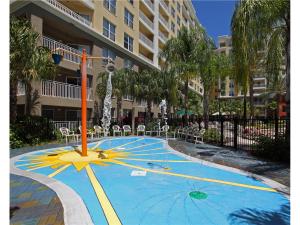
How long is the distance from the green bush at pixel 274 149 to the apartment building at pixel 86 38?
14834mm

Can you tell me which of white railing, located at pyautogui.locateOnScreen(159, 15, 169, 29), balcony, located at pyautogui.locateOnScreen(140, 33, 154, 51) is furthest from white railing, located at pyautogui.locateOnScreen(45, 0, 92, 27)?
white railing, located at pyautogui.locateOnScreen(159, 15, 169, 29)

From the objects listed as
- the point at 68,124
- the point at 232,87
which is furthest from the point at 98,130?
the point at 232,87

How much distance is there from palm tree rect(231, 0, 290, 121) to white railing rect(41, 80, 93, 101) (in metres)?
13.3

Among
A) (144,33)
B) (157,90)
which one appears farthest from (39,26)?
(144,33)

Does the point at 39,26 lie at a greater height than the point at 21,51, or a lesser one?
greater

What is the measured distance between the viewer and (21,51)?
11.7m

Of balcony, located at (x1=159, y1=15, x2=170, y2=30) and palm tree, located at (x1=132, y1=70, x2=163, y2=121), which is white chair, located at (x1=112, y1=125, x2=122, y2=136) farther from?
balcony, located at (x1=159, y1=15, x2=170, y2=30)

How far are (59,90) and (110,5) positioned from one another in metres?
14.0

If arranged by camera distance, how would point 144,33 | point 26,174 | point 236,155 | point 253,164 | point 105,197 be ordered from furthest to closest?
point 144,33, point 236,155, point 253,164, point 26,174, point 105,197

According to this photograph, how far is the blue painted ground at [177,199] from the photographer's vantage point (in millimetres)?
4859

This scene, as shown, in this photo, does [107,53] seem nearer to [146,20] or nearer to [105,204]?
[146,20]

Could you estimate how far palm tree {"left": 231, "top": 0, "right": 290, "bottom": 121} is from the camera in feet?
30.0
